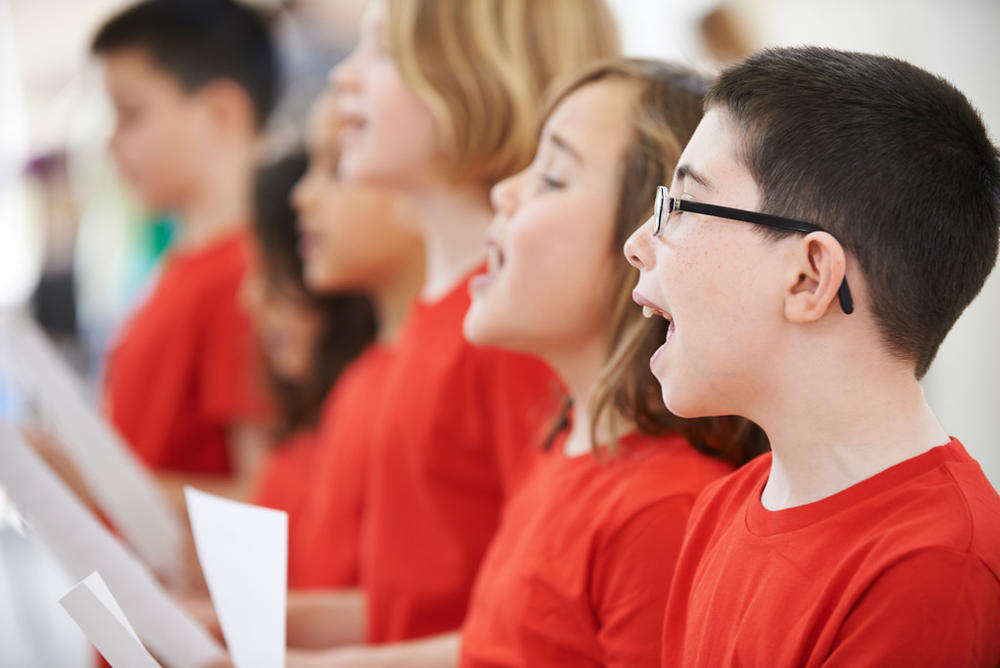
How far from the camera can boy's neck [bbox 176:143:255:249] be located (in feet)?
7.49

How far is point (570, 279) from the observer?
3.15 ft

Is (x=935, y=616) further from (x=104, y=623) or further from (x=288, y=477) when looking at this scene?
(x=288, y=477)

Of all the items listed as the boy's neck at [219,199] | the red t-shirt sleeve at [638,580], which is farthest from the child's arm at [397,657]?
the boy's neck at [219,199]

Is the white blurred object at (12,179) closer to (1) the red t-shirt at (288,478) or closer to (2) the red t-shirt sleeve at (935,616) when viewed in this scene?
(1) the red t-shirt at (288,478)

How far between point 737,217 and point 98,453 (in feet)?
3.20

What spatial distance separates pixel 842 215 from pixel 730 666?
0.94 feet

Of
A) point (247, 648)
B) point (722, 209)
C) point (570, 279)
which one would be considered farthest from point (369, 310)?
point (722, 209)

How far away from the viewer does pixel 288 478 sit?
186cm

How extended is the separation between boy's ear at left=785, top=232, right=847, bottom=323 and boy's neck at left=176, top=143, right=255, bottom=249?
5.91 feet

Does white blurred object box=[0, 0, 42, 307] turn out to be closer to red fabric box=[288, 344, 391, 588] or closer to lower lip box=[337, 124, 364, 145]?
red fabric box=[288, 344, 391, 588]

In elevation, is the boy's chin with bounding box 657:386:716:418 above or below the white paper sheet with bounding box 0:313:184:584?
above

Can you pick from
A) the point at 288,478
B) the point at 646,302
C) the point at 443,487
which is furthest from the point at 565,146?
the point at 288,478

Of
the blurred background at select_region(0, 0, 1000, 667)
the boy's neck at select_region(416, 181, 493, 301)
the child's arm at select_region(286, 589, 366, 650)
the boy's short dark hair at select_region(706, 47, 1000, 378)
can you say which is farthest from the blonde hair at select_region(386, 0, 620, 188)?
the boy's short dark hair at select_region(706, 47, 1000, 378)

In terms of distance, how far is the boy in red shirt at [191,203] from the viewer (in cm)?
196
